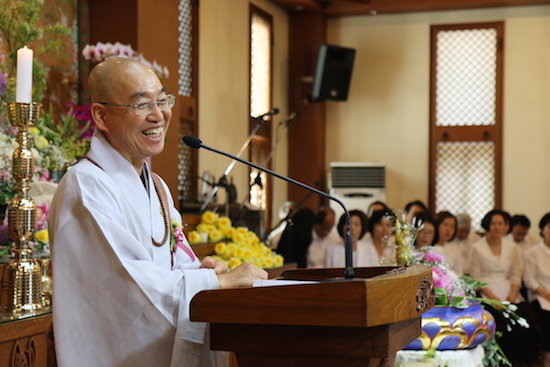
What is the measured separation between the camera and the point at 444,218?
645cm

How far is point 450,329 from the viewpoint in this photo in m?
3.14

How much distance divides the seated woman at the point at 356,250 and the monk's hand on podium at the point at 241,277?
422 cm

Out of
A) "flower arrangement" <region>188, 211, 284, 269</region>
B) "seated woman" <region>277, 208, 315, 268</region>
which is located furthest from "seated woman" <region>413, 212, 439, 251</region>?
"seated woman" <region>277, 208, 315, 268</region>

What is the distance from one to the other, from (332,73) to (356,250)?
3.31 metres

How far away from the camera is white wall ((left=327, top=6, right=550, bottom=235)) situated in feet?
29.6

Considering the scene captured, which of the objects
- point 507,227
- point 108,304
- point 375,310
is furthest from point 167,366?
point 507,227

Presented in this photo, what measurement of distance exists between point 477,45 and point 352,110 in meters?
1.71

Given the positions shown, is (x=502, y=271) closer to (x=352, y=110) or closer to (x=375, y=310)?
(x=352, y=110)

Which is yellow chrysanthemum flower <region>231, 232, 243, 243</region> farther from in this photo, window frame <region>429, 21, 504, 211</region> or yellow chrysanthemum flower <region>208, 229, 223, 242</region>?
window frame <region>429, 21, 504, 211</region>

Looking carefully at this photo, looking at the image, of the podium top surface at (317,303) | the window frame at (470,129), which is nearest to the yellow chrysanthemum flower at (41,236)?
the podium top surface at (317,303)

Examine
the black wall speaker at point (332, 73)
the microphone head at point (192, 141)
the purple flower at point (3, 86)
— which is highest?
the black wall speaker at point (332, 73)

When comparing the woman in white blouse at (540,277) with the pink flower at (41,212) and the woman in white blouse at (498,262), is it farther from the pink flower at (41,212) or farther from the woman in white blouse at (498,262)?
the pink flower at (41,212)

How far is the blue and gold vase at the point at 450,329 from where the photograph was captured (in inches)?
122

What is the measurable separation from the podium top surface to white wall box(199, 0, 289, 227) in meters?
5.41
